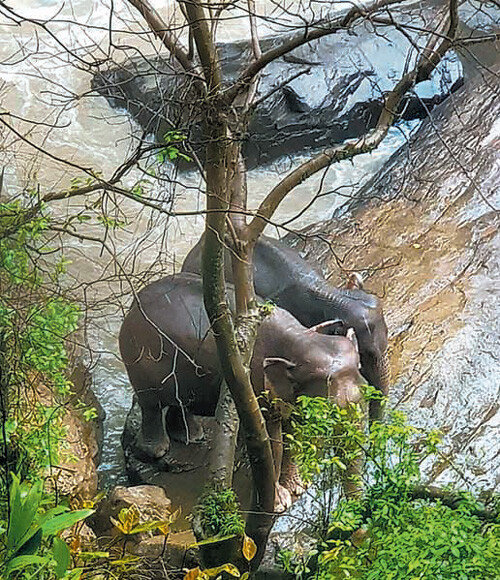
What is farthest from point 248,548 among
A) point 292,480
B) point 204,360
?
point 204,360

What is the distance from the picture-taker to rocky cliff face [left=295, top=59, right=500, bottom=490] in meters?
4.70

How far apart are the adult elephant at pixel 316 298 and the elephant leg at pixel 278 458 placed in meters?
0.71

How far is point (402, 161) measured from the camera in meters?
6.92

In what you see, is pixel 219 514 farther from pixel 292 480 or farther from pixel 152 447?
pixel 152 447

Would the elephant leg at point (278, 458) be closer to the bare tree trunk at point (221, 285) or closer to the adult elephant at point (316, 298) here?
the bare tree trunk at point (221, 285)

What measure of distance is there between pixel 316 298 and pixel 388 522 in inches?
84.0

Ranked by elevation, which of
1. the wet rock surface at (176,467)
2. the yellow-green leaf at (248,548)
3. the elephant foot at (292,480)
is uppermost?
the wet rock surface at (176,467)

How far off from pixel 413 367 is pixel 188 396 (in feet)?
4.49

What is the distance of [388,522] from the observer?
272cm

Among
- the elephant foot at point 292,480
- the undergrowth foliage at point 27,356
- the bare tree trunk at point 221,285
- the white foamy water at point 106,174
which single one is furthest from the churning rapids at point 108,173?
the bare tree trunk at point 221,285

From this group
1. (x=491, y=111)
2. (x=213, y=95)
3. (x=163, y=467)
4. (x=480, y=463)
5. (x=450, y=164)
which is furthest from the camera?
(x=491, y=111)

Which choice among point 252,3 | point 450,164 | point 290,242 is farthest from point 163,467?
point 450,164

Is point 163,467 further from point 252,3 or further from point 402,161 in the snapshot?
point 402,161

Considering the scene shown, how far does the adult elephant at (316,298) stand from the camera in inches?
177
